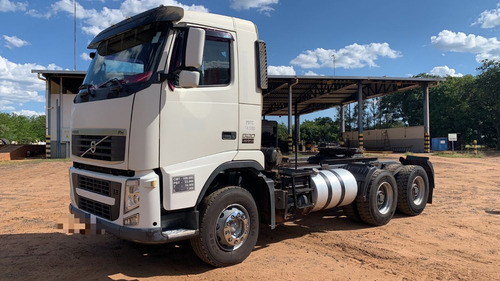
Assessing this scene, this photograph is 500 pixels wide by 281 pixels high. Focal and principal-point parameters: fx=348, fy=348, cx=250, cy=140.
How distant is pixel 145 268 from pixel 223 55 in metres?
3.01

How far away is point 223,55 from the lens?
462 centimetres

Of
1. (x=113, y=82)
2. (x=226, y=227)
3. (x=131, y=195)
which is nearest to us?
(x=131, y=195)

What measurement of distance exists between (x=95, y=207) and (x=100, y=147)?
2.50 feet

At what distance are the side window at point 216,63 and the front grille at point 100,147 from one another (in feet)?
4.08

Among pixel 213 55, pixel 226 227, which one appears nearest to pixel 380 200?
pixel 226 227

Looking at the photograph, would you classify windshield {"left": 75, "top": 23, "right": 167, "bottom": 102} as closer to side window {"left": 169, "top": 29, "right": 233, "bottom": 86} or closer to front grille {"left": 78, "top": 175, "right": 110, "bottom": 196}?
side window {"left": 169, "top": 29, "right": 233, "bottom": 86}

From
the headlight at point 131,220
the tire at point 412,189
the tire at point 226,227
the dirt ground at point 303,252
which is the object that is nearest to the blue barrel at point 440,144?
the dirt ground at point 303,252

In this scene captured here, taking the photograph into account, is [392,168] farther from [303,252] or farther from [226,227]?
[226,227]

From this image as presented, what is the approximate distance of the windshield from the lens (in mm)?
4035

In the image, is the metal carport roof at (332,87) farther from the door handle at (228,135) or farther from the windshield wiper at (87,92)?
the windshield wiper at (87,92)

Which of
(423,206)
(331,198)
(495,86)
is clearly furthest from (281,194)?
(495,86)

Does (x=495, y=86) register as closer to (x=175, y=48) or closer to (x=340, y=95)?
(x=340, y=95)

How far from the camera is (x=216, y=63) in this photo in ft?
14.9

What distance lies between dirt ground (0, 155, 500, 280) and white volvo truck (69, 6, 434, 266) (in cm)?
58
